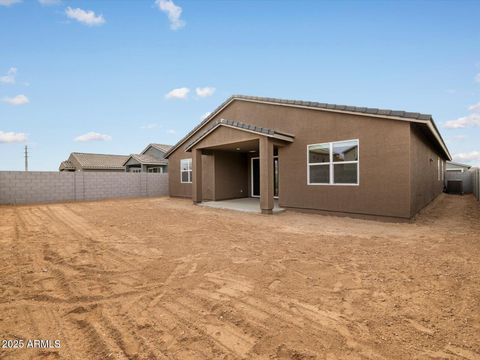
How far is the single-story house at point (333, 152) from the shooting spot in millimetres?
7637

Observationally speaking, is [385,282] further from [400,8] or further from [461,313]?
[400,8]

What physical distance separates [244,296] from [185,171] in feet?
45.9

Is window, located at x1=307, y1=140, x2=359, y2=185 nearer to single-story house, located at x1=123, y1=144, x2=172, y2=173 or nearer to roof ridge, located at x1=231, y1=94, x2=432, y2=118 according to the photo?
roof ridge, located at x1=231, y1=94, x2=432, y2=118

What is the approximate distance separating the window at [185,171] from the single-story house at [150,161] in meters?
9.17

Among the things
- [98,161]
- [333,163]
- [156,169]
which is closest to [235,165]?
[333,163]

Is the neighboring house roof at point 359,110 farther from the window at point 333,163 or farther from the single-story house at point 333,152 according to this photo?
the window at point 333,163

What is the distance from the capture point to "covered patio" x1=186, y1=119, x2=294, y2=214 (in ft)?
31.2

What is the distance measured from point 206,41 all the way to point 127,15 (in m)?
4.89

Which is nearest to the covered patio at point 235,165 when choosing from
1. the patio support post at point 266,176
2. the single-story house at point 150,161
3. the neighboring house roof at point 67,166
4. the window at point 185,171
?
the patio support post at point 266,176

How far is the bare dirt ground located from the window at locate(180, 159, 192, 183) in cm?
1006

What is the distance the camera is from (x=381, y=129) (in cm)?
786

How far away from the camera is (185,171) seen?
645 inches

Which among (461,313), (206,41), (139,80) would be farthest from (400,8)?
(139,80)

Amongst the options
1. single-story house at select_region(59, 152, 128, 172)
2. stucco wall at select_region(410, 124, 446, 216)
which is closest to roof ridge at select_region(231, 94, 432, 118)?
stucco wall at select_region(410, 124, 446, 216)
